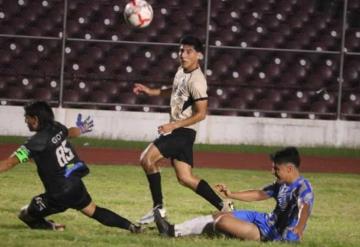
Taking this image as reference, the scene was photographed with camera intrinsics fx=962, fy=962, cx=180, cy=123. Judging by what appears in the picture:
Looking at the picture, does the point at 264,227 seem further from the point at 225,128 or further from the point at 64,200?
the point at 225,128

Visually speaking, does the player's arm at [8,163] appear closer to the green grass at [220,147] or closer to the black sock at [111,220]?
the black sock at [111,220]

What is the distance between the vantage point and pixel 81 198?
32.3 ft

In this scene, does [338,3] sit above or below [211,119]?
above

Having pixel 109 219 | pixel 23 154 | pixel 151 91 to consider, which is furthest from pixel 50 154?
pixel 151 91

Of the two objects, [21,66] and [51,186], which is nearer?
[51,186]

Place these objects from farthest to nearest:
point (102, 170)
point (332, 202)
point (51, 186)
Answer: point (102, 170), point (332, 202), point (51, 186)

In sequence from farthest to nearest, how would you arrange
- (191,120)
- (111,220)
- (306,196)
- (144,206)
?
(144,206) < (191,120) < (111,220) < (306,196)

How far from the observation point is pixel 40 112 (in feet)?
32.0

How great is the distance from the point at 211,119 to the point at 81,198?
471 inches

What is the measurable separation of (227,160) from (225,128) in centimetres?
271

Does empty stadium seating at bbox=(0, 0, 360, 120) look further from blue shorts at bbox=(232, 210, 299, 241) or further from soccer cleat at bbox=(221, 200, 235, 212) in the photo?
blue shorts at bbox=(232, 210, 299, 241)

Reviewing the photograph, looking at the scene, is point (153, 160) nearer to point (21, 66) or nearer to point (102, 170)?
point (102, 170)

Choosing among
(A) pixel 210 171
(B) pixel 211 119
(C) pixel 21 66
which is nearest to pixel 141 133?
(B) pixel 211 119

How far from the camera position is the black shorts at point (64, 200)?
9.76 m
